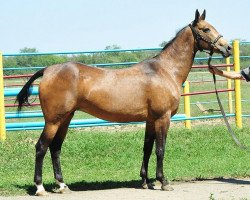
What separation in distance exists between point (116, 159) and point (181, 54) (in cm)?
325

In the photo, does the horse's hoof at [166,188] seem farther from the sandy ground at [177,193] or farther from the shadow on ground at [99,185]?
the shadow on ground at [99,185]

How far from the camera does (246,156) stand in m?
11.4

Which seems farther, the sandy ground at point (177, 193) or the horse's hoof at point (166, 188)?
the horse's hoof at point (166, 188)

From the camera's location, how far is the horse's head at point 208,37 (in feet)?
28.5

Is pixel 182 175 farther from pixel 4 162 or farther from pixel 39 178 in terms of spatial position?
pixel 4 162

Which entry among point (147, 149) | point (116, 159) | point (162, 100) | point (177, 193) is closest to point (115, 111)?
point (162, 100)

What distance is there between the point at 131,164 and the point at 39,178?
3030 mm

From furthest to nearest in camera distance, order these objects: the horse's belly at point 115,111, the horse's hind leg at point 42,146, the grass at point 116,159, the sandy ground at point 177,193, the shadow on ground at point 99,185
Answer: the grass at point 116,159 < the shadow on ground at point 99,185 < the horse's belly at point 115,111 < the horse's hind leg at point 42,146 < the sandy ground at point 177,193

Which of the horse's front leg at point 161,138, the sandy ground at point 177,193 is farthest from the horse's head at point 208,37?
the sandy ground at point 177,193

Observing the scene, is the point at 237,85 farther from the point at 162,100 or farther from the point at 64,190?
the point at 64,190

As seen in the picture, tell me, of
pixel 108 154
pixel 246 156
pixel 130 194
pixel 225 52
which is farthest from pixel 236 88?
pixel 130 194

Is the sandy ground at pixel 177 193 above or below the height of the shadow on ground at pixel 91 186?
above

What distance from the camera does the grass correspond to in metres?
9.37

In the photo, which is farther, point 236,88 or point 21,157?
point 236,88
